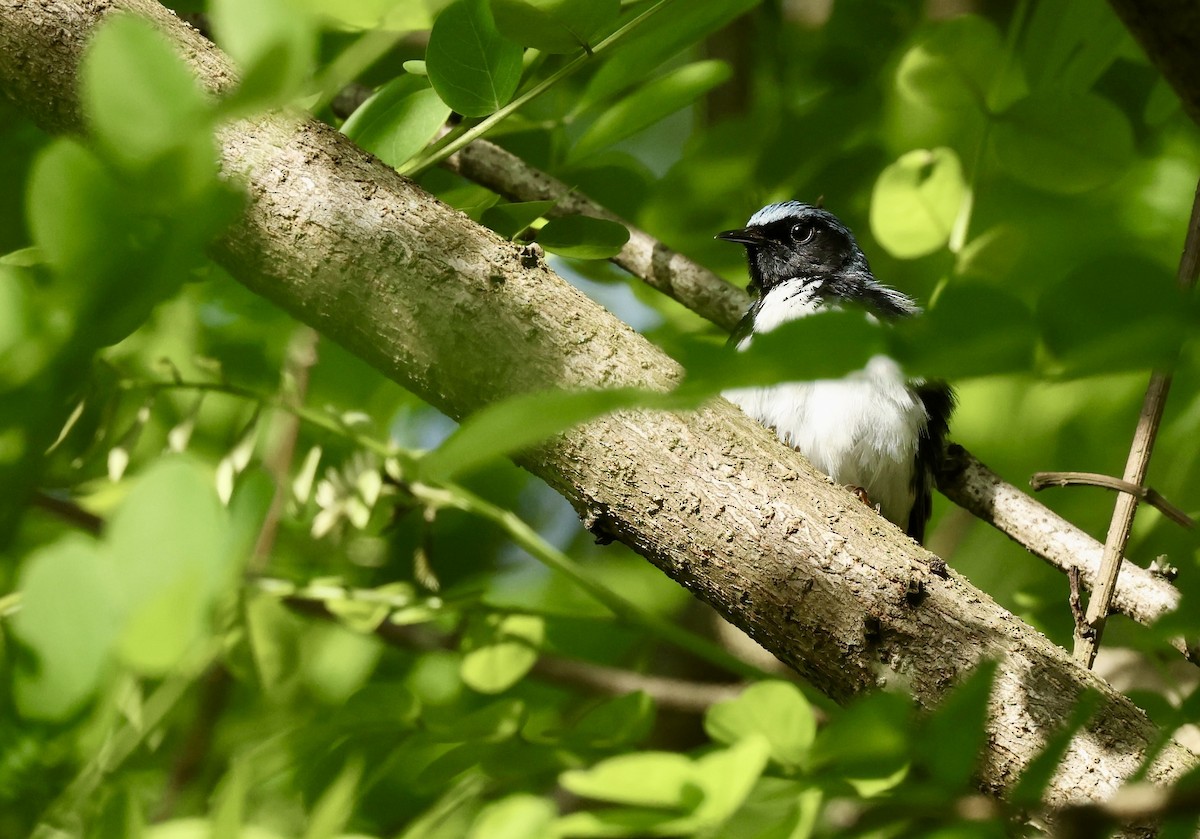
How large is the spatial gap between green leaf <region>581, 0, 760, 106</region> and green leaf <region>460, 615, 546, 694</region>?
0.96 metres

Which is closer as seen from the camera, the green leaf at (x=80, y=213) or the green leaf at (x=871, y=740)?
the green leaf at (x=80, y=213)

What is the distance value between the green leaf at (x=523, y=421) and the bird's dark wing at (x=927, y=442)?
2.22 m

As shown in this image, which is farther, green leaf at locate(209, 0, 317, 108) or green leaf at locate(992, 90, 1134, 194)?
green leaf at locate(992, 90, 1134, 194)

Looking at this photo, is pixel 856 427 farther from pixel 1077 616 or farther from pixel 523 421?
pixel 523 421

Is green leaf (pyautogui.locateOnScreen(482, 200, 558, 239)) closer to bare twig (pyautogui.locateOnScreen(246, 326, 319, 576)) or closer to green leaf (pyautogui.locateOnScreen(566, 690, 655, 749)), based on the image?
bare twig (pyautogui.locateOnScreen(246, 326, 319, 576))

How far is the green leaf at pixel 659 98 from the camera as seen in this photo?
6.93 feet

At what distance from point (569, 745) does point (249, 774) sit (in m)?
0.49

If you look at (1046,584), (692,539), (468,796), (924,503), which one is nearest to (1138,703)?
(1046,584)

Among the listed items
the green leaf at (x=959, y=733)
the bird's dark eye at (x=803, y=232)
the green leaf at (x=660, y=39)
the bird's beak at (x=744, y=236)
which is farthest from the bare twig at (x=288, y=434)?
the bird's dark eye at (x=803, y=232)

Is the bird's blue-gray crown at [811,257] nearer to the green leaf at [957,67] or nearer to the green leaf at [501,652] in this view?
the green leaf at [957,67]

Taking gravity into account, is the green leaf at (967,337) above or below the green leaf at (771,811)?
above

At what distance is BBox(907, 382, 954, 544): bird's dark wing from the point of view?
2939 millimetres

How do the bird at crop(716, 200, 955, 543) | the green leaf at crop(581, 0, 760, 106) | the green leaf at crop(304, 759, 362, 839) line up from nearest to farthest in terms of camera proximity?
the green leaf at crop(304, 759, 362, 839) < the green leaf at crop(581, 0, 760, 106) < the bird at crop(716, 200, 955, 543)

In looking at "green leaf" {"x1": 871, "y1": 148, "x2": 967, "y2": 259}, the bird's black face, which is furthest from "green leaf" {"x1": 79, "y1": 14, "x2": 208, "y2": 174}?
the bird's black face
